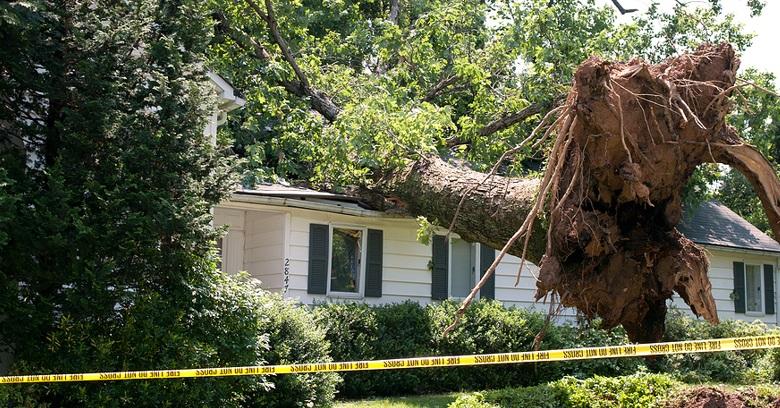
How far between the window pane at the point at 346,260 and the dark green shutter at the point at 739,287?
1020cm

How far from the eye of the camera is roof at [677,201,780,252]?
19.1 metres

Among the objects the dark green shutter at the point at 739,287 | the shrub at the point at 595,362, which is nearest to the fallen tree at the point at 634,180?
the shrub at the point at 595,362

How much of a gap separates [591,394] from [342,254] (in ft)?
21.3

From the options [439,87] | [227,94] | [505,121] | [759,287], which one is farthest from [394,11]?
[759,287]

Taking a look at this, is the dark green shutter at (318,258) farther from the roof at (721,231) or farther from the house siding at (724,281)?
the house siding at (724,281)

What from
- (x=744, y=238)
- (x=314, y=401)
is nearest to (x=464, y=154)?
(x=314, y=401)

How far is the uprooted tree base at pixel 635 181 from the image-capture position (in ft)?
21.5

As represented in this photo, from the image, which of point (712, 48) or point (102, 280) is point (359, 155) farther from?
point (712, 48)

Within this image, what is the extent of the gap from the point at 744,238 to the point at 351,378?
1234cm

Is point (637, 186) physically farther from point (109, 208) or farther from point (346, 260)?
point (346, 260)

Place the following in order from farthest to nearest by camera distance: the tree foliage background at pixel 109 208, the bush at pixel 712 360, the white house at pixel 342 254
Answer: the bush at pixel 712 360
the white house at pixel 342 254
the tree foliage background at pixel 109 208

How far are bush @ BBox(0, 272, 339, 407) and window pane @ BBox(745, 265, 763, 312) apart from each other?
48.1ft

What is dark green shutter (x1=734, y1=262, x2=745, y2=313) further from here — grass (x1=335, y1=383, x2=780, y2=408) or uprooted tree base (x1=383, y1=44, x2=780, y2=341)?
uprooted tree base (x1=383, y1=44, x2=780, y2=341)

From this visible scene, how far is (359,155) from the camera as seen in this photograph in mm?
12258
